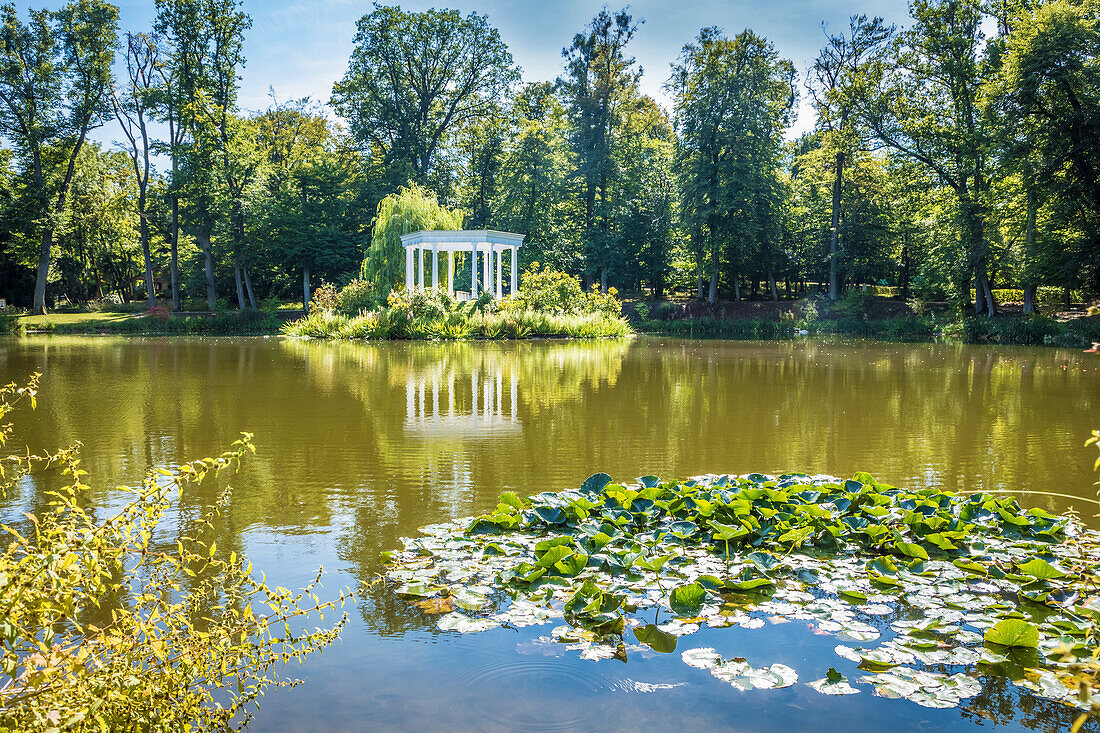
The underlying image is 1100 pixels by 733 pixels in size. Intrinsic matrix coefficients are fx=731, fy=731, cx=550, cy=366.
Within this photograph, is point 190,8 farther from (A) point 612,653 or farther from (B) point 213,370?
(A) point 612,653

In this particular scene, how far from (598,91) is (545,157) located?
4.15 m

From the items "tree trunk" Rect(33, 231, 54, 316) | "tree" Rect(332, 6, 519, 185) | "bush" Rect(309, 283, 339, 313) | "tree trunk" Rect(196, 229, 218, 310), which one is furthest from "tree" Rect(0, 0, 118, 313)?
"bush" Rect(309, 283, 339, 313)

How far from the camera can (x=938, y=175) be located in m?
30.0

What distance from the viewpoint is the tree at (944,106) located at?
27.8 metres

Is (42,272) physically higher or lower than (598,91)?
lower

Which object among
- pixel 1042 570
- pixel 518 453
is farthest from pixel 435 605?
pixel 518 453

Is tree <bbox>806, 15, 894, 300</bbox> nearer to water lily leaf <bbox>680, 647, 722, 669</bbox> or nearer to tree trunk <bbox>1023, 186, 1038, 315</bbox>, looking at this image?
tree trunk <bbox>1023, 186, 1038, 315</bbox>

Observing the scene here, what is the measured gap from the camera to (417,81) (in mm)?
39125

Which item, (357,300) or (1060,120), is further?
(357,300)

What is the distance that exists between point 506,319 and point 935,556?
67.7ft

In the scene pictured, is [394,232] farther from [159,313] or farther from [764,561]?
[764,561]

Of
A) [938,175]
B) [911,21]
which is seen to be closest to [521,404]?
[938,175]

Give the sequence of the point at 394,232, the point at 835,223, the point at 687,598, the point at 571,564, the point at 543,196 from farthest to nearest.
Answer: the point at 543,196 < the point at 835,223 < the point at 394,232 < the point at 571,564 < the point at 687,598

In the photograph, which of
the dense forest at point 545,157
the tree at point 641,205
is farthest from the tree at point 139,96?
the tree at point 641,205
